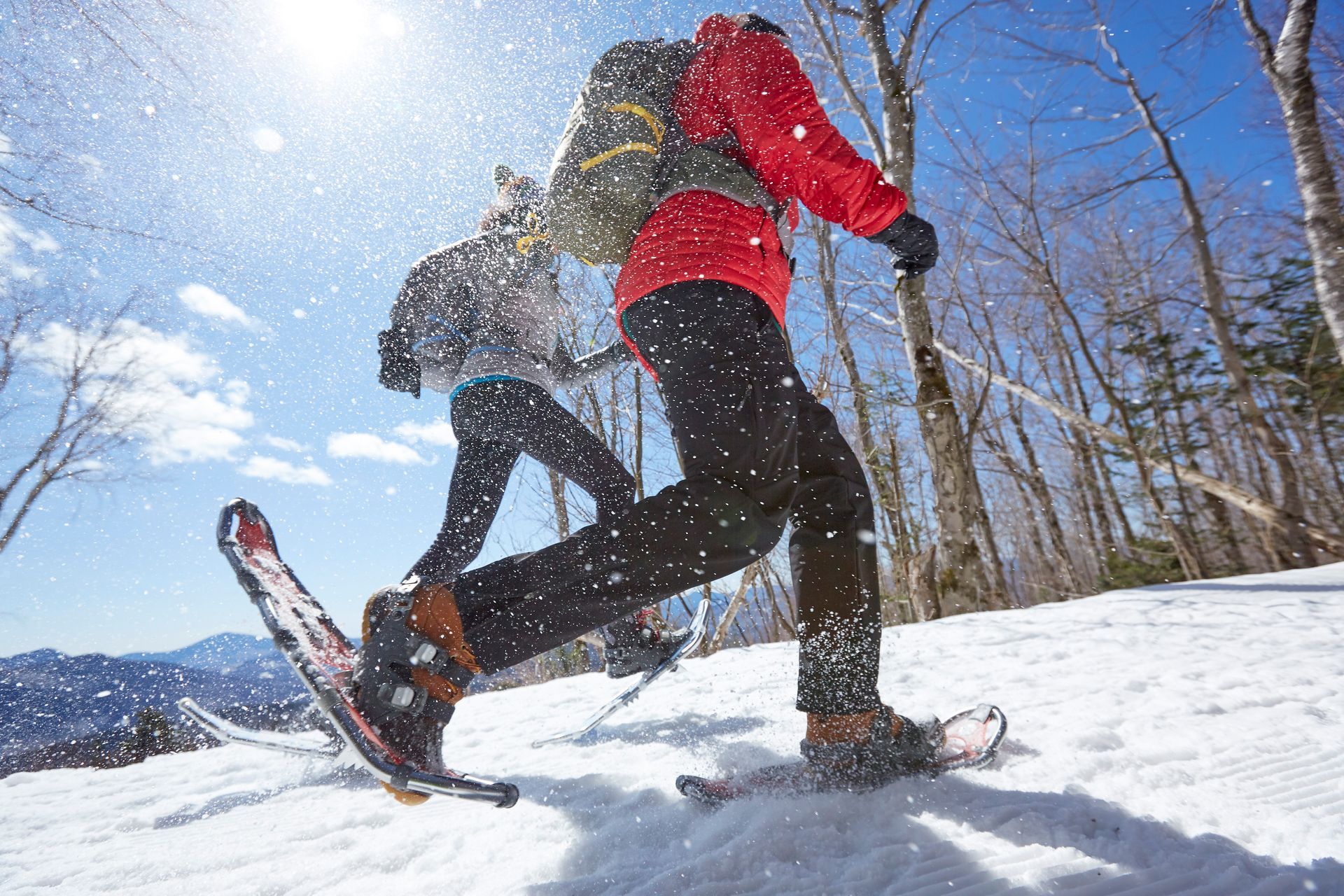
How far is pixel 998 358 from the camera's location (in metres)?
13.7

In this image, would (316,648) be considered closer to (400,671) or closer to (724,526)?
(400,671)

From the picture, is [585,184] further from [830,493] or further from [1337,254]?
[1337,254]

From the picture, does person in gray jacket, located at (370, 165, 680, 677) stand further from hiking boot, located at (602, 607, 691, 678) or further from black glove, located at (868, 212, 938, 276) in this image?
black glove, located at (868, 212, 938, 276)

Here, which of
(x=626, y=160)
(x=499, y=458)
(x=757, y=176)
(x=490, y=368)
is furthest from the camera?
(x=499, y=458)

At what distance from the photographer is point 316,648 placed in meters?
1.40

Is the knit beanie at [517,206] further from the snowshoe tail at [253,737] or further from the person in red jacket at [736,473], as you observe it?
the snowshoe tail at [253,737]

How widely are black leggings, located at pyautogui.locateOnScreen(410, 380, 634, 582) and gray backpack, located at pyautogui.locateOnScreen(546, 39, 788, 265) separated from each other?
732mm

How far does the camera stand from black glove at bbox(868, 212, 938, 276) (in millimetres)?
1411

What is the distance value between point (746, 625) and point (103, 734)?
16.8 metres

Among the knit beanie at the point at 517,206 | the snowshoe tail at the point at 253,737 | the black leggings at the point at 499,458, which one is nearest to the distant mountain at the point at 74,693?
the snowshoe tail at the point at 253,737

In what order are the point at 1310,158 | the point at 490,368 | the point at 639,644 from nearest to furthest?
1. the point at 490,368
2. the point at 639,644
3. the point at 1310,158

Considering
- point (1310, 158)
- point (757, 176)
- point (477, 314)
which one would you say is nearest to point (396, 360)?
point (477, 314)

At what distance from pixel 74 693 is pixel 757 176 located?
23.3 meters

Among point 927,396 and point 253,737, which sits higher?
point 927,396
